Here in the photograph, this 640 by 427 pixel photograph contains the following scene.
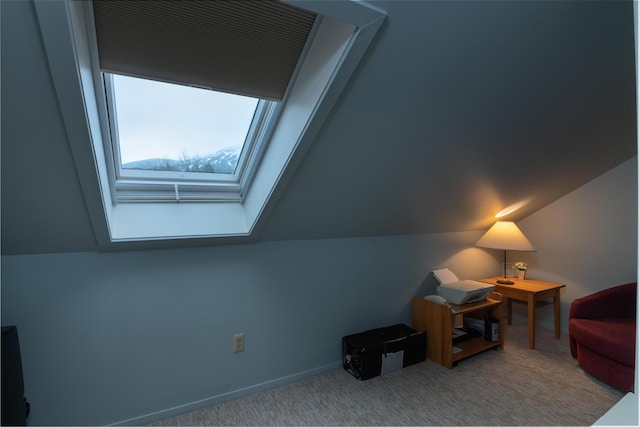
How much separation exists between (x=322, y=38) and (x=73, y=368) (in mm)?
2034

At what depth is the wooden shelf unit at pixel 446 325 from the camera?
2564 millimetres

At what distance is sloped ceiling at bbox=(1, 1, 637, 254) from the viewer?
117 cm

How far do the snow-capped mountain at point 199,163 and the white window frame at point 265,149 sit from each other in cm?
17

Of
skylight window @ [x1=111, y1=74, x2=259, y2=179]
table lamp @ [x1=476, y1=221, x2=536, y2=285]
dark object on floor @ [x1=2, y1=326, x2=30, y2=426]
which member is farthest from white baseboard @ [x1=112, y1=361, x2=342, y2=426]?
table lamp @ [x1=476, y1=221, x2=536, y2=285]

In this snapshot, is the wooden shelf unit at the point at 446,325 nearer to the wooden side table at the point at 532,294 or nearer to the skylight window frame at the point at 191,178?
the wooden side table at the point at 532,294

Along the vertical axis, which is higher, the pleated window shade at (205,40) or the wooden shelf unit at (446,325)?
the pleated window shade at (205,40)

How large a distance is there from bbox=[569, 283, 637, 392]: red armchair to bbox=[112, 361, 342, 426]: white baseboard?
1755 mm

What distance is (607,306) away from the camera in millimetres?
2529

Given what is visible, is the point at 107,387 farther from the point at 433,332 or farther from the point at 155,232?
the point at 433,332

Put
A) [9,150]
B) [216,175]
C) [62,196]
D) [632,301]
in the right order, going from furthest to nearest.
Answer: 1. [632,301]
2. [216,175]
3. [62,196]
4. [9,150]

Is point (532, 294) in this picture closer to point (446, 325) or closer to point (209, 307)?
point (446, 325)

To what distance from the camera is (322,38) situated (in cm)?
125

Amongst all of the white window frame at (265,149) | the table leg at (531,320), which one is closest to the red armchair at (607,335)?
the table leg at (531,320)

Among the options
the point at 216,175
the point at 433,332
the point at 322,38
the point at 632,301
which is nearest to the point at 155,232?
the point at 216,175
